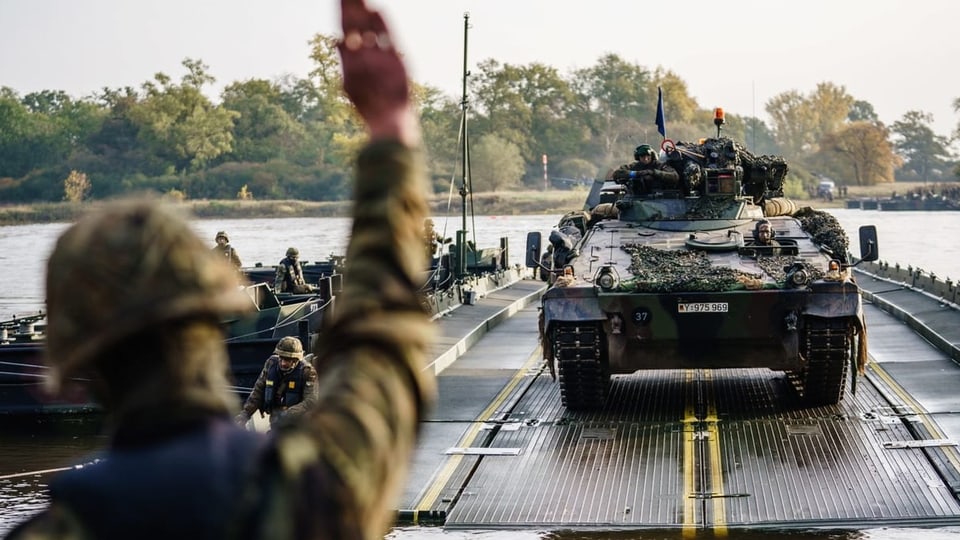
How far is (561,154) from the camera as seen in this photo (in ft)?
A: 320

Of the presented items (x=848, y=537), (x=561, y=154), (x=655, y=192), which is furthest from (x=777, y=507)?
(x=561, y=154)

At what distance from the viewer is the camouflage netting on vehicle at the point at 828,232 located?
15.2m

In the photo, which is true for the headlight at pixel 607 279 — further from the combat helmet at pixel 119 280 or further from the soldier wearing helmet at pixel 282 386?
the combat helmet at pixel 119 280

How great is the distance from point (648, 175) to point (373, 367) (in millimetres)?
15404

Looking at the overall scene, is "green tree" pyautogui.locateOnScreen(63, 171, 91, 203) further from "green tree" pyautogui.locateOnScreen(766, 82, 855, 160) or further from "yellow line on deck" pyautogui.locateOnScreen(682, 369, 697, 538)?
"green tree" pyautogui.locateOnScreen(766, 82, 855, 160)

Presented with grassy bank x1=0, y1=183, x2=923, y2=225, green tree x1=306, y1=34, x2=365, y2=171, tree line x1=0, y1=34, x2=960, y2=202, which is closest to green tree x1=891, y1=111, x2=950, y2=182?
tree line x1=0, y1=34, x2=960, y2=202

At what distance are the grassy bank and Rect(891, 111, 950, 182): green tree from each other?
117 feet

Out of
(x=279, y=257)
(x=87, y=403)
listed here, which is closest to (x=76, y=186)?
(x=279, y=257)

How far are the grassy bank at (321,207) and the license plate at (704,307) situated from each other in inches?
1663

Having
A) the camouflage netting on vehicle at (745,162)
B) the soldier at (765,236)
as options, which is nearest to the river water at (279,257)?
the camouflage netting on vehicle at (745,162)

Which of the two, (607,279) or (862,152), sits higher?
(862,152)

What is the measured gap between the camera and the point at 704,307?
1341cm

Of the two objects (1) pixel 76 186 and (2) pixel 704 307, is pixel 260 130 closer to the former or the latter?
(1) pixel 76 186

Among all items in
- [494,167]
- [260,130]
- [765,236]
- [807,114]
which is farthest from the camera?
A: [807,114]
